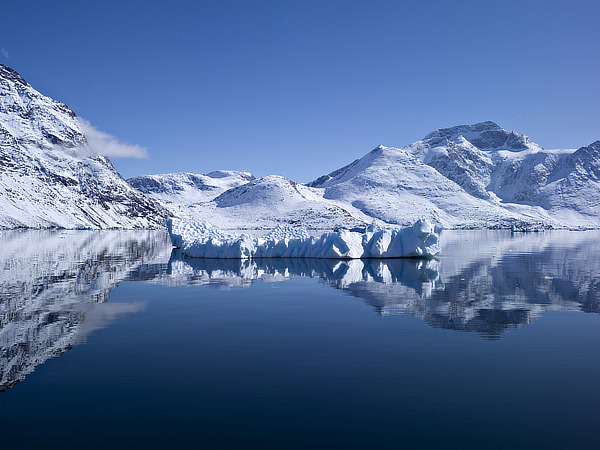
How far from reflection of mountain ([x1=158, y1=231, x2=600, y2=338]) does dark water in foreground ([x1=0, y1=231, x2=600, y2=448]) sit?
0.72 ft

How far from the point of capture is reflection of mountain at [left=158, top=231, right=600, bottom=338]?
61.8ft

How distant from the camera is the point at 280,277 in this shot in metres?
31.3

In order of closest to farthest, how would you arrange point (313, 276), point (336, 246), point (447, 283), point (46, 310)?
point (46, 310) → point (447, 283) → point (313, 276) → point (336, 246)

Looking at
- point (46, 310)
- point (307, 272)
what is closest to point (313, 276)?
point (307, 272)

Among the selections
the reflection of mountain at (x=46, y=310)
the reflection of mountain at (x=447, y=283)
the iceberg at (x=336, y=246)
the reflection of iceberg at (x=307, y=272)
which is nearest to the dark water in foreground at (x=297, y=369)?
the reflection of mountain at (x=46, y=310)

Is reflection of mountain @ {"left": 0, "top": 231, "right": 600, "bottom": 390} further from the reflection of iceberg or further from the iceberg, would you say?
the iceberg

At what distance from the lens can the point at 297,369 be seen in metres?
11.6

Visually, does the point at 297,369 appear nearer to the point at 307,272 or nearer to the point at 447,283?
the point at 447,283

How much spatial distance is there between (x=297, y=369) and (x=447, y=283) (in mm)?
18336

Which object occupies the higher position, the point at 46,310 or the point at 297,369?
the point at 46,310

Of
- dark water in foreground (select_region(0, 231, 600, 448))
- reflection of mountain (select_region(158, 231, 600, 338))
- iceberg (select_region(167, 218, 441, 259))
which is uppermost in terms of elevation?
iceberg (select_region(167, 218, 441, 259))

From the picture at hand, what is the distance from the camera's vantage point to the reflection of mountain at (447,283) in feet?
61.8

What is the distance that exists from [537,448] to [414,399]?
2445 millimetres

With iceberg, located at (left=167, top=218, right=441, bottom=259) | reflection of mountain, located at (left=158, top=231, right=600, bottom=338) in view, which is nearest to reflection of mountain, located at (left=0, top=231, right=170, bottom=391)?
reflection of mountain, located at (left=158, top=231, right=600, bottom=338)
